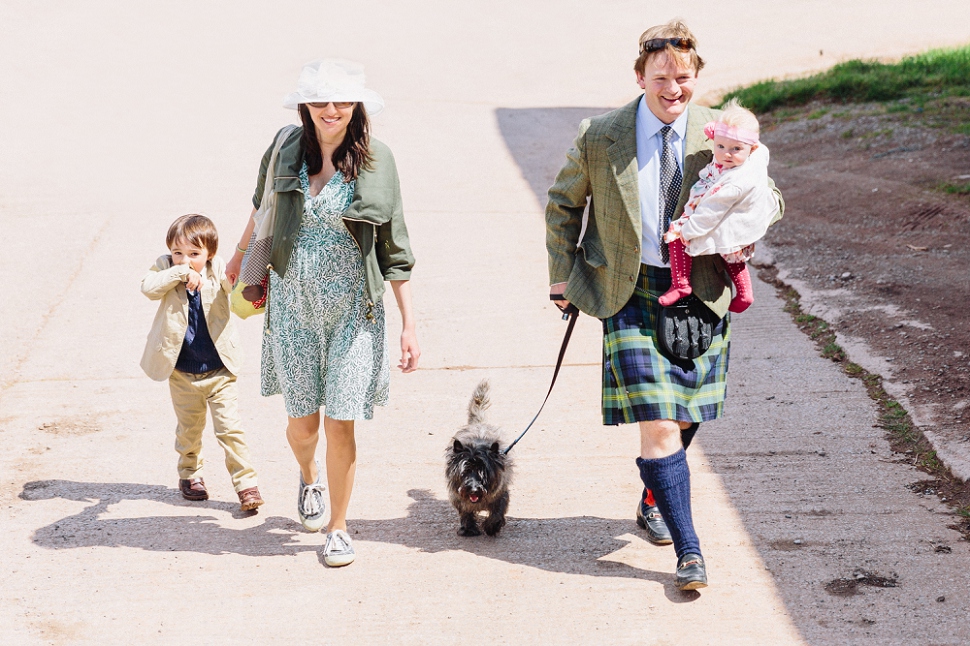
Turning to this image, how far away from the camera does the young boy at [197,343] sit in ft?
16.5

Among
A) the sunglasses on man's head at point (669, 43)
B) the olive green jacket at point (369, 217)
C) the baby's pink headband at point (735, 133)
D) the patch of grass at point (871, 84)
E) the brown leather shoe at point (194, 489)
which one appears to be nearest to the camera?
the baby's pink headband at point (735, 133)

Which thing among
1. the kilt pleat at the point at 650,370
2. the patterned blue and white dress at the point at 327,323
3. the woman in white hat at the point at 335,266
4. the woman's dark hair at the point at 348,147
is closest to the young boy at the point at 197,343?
the woman in white hat at the point at 335,266

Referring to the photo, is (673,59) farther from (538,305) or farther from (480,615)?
(538,305)

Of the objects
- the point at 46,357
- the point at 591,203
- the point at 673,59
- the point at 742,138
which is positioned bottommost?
the point at 46,357

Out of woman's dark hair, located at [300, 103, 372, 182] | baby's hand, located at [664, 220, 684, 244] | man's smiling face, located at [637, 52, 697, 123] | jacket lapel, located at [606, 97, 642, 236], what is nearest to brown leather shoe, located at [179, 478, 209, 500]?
woman's dark hair, located at [300, 103, 372, 182]

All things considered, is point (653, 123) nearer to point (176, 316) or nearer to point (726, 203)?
point (726, 203)

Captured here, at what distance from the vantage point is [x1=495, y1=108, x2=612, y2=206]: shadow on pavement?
11977 millimetres

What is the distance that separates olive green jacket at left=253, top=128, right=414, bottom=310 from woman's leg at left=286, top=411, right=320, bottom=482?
619 mm

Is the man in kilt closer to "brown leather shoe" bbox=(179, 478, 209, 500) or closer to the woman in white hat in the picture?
the woman in white hat

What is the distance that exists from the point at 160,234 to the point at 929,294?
6.55m

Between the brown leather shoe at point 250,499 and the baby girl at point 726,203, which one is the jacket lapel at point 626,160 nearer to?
the baby girl at point 726,203

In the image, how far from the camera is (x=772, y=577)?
450 cm

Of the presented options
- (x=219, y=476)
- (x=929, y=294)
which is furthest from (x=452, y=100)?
(x=219, y=476)

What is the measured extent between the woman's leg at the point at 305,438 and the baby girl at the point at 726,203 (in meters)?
1.67
